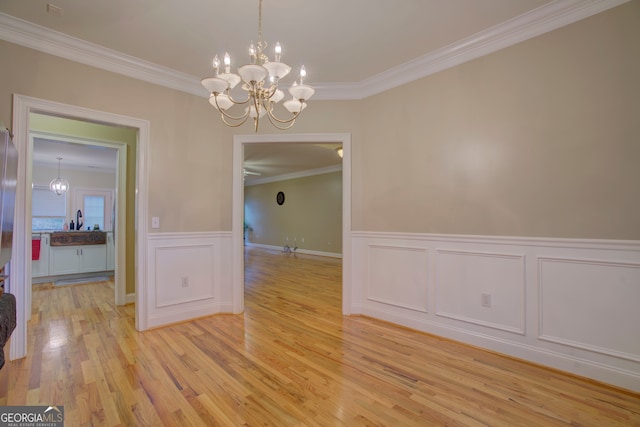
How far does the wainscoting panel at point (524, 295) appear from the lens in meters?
2.03

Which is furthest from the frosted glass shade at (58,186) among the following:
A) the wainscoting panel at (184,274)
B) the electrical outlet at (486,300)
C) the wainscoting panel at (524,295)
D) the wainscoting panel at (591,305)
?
the wainscoting panel at (591,305)

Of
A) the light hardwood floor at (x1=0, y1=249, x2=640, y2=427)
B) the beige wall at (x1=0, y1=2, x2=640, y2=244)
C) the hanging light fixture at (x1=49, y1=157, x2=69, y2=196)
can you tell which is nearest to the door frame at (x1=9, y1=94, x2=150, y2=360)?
the beige wall at (x1=0, y1=2, x2=640, y2=244)

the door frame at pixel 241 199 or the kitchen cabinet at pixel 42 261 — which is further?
the kitchen cabinet at pixel 42 261

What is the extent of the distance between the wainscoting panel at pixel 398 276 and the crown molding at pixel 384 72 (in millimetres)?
1775

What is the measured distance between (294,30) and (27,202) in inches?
107

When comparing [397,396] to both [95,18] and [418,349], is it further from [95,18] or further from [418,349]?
[95,18]

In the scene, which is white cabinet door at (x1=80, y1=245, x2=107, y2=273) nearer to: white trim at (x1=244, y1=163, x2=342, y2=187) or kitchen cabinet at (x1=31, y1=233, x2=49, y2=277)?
kitchen cabinet at (x1=31, y1=233, x2=49, y2=277)

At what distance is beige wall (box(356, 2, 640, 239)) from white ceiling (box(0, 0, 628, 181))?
0.18 m

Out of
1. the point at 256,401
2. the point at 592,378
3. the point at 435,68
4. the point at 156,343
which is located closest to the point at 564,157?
the point at 435,68

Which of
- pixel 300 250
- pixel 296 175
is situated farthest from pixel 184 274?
pixel 296 175

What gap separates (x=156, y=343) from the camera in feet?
8.87

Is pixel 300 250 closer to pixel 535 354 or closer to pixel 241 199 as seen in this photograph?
pixel 241 199

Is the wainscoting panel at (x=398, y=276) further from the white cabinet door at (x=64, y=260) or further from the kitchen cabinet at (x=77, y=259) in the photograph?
the white cabinet door at (x=64, y=260)

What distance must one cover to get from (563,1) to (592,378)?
105 inches
